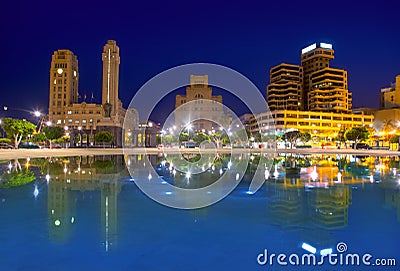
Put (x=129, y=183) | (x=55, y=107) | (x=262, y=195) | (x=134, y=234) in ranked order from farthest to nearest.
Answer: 1. (x=55, y=107)
2. (x=129, y=183)
3. (x=262, y=195)
4. (x=134, y=234)

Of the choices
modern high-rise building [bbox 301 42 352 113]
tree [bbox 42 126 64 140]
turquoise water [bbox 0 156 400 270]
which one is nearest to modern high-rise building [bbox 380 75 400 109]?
modern high-rise building [bbox 301 42 352 113]

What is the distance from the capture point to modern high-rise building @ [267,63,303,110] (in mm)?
117812

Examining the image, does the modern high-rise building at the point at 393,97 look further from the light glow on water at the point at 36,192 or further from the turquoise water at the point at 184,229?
the light glow on water at the point at 36,192

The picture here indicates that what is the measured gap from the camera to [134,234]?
5.86 meters

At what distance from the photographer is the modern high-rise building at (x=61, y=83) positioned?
108 meters

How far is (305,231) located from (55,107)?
114 metres

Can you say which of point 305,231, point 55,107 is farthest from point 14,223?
point 55,107

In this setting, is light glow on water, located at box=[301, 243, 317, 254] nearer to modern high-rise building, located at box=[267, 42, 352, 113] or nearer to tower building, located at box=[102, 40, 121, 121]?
tower building, located at box=[102, 40, 121, 121]

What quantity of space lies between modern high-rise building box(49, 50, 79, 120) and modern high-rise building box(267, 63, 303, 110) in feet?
238

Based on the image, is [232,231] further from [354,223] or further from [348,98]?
[348,98]

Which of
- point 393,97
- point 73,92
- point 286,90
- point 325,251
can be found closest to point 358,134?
point 325,251

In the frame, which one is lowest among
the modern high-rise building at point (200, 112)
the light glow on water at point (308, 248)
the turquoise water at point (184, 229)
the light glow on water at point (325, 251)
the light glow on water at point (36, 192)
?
the light glow on water at point (325, 251)

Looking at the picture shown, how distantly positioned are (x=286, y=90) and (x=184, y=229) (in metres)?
118

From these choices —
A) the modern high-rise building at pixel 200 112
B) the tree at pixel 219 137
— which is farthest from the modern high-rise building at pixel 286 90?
the tree at pixel 219 137
